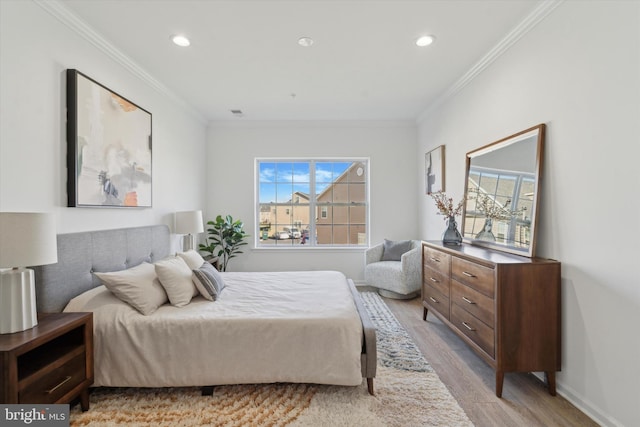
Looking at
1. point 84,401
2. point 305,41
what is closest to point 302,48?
point 305,41

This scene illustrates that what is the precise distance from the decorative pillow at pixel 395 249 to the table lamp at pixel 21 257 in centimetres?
Result: 385

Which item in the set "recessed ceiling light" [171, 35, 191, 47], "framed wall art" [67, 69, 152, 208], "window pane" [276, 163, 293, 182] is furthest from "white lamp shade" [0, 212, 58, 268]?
"window pane" [276, 163, 293, 182]

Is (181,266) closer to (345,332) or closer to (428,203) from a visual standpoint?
(345,332)

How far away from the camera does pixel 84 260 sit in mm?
2215

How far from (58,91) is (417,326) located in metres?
3.67

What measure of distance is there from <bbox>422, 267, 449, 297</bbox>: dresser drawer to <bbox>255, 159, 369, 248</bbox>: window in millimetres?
1846

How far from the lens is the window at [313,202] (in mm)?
5066

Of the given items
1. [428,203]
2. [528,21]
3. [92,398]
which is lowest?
[92,398]

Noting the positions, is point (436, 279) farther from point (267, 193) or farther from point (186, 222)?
point (267, 193)

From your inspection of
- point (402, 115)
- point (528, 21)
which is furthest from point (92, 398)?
point (402, 115)

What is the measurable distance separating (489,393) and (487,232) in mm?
1302

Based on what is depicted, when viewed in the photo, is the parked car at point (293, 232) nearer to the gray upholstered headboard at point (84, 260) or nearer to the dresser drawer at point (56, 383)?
the gray upholstered headboard at point (84, 260)

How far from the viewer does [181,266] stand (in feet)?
8.29

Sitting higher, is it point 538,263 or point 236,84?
point 236,84
